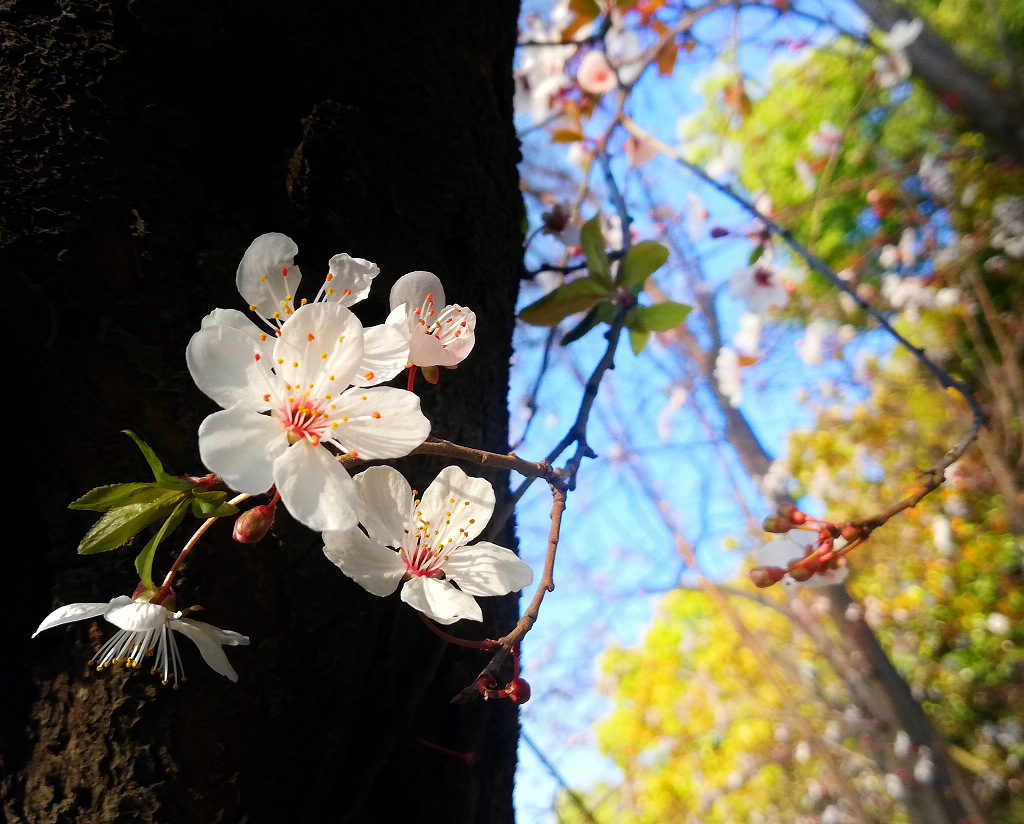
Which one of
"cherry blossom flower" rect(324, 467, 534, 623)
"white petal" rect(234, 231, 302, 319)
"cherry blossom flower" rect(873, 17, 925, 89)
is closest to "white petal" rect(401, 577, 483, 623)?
"cherry blossom flower" rect(324, 467, 534, 623)

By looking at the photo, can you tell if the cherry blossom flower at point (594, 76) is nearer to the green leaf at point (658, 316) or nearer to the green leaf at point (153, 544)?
the green leaf at point (658, 316)

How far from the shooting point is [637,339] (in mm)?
823

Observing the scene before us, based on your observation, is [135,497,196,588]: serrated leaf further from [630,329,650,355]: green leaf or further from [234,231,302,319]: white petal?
[630,329,650,355]: green leaf

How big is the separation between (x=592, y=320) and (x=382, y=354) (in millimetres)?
462

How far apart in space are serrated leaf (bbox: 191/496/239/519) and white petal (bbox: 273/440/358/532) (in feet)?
0.19

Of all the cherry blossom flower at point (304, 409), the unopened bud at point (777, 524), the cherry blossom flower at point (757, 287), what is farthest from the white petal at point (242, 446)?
the cherry blossom flower at point (757, 287)

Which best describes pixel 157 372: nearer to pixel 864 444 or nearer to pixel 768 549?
pixel 768 549

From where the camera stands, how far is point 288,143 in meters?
0.55

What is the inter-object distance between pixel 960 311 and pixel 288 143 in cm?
413

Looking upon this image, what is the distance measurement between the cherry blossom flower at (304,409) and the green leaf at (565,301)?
429mm

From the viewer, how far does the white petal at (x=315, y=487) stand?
0.32 m

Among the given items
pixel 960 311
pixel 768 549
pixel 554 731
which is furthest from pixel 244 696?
pixel 554 731

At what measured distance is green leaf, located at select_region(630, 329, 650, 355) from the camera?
2.66 ft

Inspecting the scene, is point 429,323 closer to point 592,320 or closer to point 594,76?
point 592,320
